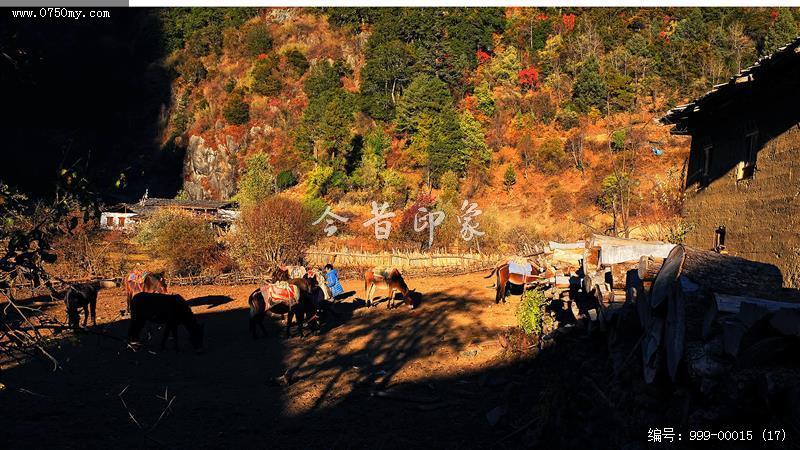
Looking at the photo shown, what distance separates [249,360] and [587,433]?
304 inches

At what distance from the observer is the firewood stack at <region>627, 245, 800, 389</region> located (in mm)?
4316

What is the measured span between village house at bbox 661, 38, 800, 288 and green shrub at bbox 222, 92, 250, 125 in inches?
2293

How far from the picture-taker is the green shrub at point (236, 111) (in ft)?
218

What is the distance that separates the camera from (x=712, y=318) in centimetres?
497

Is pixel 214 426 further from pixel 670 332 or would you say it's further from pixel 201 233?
pixel 201 233

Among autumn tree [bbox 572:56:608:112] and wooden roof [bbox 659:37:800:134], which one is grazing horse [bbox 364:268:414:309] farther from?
autumn tree [bbox 572:56:608:112]

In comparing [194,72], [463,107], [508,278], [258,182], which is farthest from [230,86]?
[508,278]

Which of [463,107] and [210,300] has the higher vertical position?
[463,107]

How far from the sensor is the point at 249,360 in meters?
12.2

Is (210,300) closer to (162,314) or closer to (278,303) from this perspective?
(278,303)

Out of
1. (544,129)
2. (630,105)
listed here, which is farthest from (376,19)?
(630,105)

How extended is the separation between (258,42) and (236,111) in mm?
13883

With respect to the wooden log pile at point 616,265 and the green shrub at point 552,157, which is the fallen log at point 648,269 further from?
the green shrub at point 552,157

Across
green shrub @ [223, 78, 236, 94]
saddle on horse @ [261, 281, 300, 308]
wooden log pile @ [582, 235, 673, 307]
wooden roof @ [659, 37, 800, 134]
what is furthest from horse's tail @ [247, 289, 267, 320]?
green shrub @ [223, 78, 236, 94]
